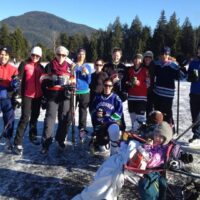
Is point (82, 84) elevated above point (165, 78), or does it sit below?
below

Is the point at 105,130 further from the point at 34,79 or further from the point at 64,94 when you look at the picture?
the point at 34,79

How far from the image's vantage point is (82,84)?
7.14 metres

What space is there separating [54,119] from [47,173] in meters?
1.15

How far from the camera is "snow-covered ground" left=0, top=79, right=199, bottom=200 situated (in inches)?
205

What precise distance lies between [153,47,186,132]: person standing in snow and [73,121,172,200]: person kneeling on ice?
2.71 m

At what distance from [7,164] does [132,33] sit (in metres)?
88.2

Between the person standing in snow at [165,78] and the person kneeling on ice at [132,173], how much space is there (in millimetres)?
2709

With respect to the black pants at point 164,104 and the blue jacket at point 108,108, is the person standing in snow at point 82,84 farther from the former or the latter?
the black pants at point 164,104

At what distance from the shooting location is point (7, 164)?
626 centimetres

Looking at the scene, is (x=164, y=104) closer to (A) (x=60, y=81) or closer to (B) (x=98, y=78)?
(B) (x=98, y=78)

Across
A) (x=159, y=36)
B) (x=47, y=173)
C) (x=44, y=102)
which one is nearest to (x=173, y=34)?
(x=159, y=36)

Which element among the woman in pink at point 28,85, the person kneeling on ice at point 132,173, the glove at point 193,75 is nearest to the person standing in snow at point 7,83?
the woman in pink at point 28,85

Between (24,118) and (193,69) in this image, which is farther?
(193,69)

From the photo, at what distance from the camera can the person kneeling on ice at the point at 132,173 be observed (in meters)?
4.41
